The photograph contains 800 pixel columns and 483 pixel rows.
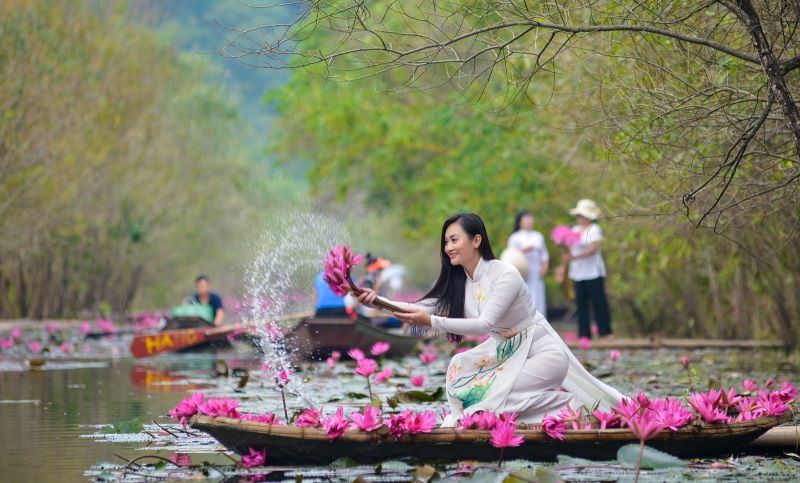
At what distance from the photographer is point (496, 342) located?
8.14m

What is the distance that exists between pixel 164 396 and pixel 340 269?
588cm

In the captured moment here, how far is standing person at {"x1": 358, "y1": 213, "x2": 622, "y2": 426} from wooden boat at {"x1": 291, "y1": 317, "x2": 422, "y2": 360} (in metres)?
8.51

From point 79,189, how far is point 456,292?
24053mm

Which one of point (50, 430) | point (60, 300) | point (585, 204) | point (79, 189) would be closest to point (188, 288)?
point (60, 300)

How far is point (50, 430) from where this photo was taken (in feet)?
31.3

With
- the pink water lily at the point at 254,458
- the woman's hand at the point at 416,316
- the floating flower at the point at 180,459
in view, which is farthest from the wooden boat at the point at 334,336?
the pink water lily at the point at 254,458

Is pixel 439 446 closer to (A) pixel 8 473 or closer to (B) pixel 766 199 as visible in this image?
(A) pixel 8 473

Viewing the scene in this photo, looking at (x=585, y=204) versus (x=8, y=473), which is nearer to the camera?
(x=8, y=473)

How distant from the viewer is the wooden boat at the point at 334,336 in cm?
1670

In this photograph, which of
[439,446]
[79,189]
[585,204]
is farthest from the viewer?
[79,189]

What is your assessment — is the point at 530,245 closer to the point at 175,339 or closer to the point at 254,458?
the point at 175,339

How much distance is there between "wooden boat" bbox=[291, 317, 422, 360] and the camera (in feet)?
54.8

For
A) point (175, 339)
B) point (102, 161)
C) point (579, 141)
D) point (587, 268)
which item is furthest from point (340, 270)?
point (102, 161)

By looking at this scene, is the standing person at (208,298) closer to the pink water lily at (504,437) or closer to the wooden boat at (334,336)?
the wooden boat at (334,336)
